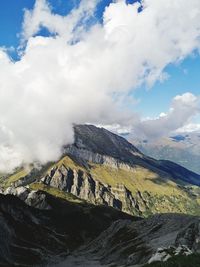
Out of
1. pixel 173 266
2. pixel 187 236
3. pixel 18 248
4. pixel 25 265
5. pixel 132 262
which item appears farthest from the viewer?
pixel 18 248

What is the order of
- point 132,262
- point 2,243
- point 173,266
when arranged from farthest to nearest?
point 2,243
point 132,262
point 173,266

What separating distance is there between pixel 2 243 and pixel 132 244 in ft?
212

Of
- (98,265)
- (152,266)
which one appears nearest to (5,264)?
(98,265)

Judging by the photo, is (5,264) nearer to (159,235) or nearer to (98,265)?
(98,265)

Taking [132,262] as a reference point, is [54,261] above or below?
above

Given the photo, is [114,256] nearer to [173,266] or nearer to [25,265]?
[25,265]

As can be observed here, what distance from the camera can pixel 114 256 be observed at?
188 m

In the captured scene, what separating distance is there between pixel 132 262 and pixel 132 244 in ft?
173

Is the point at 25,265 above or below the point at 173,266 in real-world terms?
above

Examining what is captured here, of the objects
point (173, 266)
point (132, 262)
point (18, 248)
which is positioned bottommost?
point (173, 266)

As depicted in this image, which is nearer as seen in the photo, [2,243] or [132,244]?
[2,243]

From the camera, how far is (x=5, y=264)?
486 ft

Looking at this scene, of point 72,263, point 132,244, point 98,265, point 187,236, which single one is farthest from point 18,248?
point 187,236

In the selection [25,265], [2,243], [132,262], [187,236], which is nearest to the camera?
[187,236]
